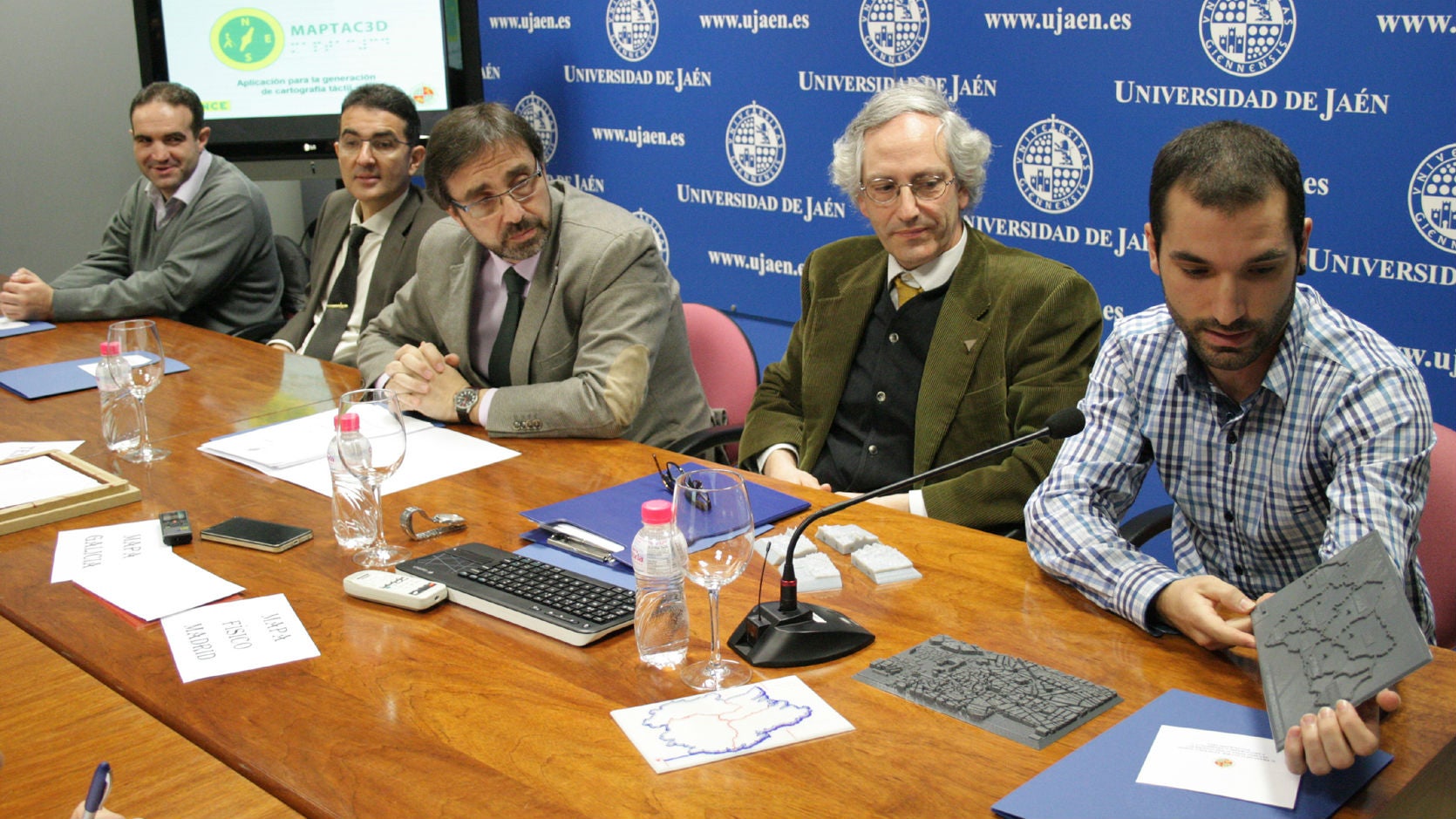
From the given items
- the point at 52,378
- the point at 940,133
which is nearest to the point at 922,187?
the point at 940,133

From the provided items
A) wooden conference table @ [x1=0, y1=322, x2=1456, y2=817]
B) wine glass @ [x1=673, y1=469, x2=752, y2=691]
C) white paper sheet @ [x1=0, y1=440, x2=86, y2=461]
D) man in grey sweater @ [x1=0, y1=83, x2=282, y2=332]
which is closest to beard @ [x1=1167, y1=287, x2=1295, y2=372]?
wooden conference table @ [x1=0, y1=322, x2=1456, y2=817]

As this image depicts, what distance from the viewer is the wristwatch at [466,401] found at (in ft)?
8.19

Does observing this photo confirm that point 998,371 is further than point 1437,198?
No

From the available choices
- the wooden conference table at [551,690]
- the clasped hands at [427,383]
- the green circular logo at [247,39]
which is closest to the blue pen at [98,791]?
the wooden conference table at [551,690]

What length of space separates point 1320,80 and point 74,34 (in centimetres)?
551

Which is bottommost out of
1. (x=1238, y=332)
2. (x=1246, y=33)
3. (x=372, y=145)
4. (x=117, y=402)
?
(x=117, y=402)

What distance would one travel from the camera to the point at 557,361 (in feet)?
8.73

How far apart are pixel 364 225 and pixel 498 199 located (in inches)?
49.5

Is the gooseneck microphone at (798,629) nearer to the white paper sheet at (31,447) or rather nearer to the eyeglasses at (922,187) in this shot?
the eyeglasses at (922,187)

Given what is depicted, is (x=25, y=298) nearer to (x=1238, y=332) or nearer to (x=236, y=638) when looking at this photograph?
(x=236, y=638)

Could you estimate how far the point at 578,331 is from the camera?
8.80 feet

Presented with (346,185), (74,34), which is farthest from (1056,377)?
(74,34)

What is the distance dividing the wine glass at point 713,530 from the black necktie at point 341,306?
2.59 meters

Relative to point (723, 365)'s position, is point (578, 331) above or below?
above
